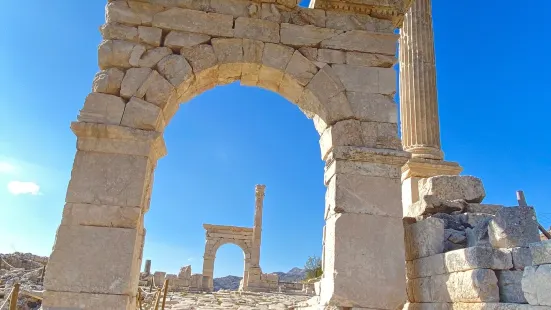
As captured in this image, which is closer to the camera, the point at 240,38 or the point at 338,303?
the point at 338,303

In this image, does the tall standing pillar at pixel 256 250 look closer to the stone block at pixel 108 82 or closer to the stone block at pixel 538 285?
the stone block at pixel 108 82

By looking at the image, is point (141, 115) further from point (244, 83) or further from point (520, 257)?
point (520, 257)

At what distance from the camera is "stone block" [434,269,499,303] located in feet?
13.5

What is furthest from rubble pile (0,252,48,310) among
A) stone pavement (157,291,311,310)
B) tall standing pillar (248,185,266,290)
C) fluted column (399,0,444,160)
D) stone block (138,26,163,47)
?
tall standing pillar (248,185,266,290)

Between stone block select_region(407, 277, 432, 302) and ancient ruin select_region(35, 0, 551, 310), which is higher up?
ancient ruin select_region(35, 0, 551, 310)

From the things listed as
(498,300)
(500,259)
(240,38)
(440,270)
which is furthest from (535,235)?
(240,38)

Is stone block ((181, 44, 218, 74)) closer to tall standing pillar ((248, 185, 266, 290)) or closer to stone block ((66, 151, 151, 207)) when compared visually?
stone block ((66, 151, 151, 207))

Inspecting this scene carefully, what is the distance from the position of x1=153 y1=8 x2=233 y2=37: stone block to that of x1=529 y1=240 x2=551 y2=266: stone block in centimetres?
422

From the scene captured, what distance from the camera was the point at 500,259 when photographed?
13.8 feet

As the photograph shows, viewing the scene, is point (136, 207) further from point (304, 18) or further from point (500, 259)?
point (500, 259)

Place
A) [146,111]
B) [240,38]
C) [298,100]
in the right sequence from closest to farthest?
[146,111], [240,38], [298,100]

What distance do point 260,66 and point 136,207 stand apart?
2401 millimetres

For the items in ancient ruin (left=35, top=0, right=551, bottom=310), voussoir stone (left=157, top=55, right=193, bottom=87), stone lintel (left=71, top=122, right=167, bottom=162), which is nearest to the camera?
ancient ruin (left=35, top=0, right=551, bottom=310)

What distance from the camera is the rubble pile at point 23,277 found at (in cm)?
1171
